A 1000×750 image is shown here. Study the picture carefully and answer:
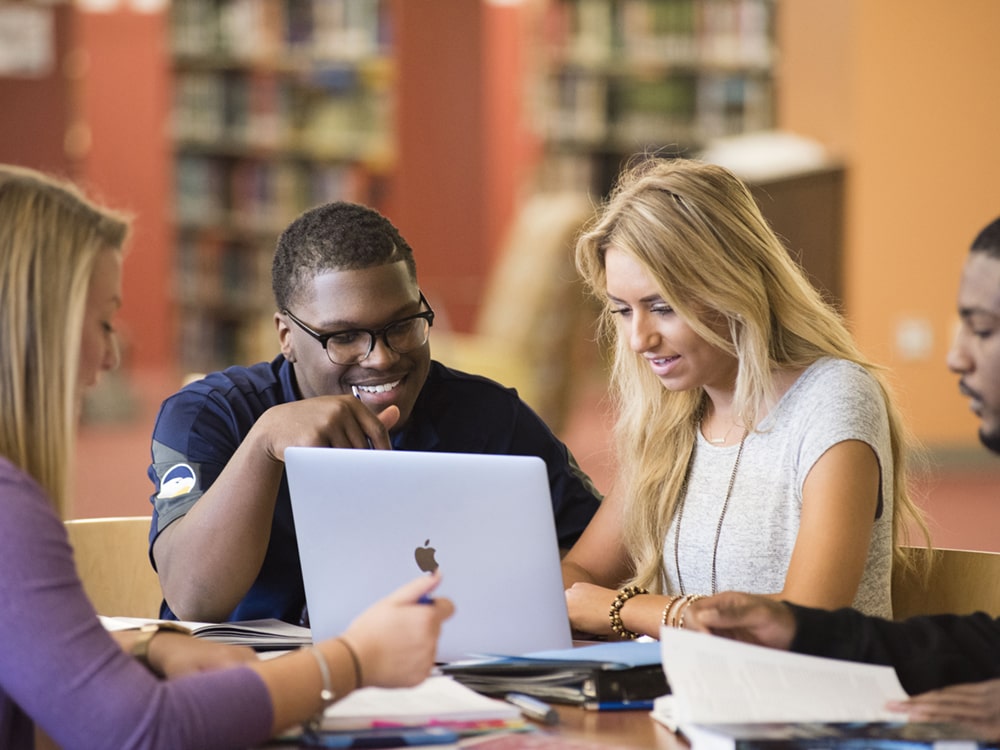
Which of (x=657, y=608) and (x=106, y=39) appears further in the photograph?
(x=106, y=39)

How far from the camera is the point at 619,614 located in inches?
61.8

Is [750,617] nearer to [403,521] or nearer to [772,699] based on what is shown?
[772,699]

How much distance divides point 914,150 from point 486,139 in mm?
2723

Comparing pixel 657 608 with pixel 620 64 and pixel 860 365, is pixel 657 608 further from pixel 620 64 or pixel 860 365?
pixel 620 64

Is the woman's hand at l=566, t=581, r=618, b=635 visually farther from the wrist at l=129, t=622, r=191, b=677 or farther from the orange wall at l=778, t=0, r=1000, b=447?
the orange wall at l=778, t=0, r=1000, b=447

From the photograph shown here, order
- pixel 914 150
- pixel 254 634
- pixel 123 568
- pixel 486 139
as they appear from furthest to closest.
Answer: pixel 486 139 → pixel 914 150 → pixel 123 568 → pixel 254 634

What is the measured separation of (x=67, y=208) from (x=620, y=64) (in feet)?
20.9

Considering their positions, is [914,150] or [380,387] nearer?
[380,387]

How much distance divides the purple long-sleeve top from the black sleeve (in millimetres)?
530

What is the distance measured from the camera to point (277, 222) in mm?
7395

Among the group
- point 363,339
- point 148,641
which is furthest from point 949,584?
point 148,641

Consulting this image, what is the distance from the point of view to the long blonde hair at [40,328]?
123 centimetres

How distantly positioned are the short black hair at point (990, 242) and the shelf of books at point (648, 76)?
6.05 meters

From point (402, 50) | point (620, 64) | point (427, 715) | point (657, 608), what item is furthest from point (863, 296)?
point (427, 715)
